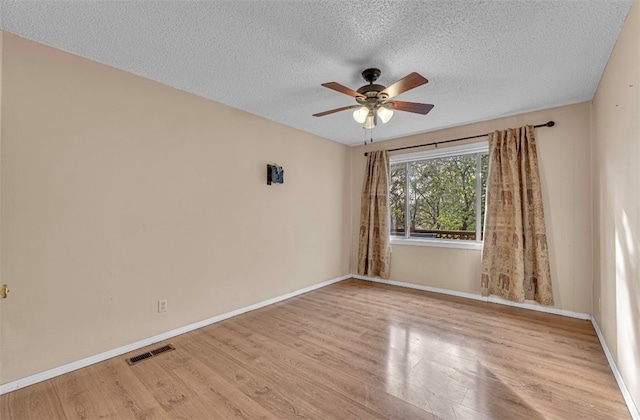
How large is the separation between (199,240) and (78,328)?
1.14 m

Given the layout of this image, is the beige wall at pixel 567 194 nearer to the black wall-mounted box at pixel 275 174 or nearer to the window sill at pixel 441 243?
the window sill at pixel 441 243

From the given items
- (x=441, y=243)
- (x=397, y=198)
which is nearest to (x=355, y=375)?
(x=441, y=243)

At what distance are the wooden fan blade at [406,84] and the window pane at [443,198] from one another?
235 centimetres

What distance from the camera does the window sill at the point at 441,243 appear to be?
3.90 meters

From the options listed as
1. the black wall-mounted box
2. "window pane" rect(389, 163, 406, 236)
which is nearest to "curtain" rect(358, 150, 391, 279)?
"window pane" rect(389, 163, 406, 236)

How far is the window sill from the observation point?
12.8 ft

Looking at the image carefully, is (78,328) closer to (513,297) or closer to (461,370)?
(461,370)

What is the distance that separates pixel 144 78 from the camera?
2.55 meters

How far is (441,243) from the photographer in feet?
13.6

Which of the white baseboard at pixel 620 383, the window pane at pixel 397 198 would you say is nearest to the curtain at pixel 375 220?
the window pane at pixel 397 198

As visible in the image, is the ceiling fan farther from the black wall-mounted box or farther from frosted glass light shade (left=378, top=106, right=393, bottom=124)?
the black wall-mounted box

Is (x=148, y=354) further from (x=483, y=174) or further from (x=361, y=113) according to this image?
(x=483, y=174)

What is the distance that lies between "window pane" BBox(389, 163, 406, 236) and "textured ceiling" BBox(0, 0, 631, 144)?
1813 mm

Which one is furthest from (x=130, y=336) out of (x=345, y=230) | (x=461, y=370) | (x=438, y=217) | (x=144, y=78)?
(x=438, y=217)
